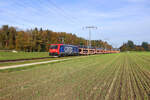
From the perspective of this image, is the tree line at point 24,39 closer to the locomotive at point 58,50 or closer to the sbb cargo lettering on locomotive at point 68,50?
the sbb cargo lettering on locomotive at point 68,50

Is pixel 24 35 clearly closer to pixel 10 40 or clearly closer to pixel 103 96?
pixel 10 40

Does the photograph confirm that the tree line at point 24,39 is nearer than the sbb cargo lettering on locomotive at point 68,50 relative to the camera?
No

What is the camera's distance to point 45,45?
271 feet

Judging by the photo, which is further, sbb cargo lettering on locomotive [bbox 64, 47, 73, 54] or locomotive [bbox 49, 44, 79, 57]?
sbb cargo lettering on locomotive [bbox 64, 47, 73, 54]

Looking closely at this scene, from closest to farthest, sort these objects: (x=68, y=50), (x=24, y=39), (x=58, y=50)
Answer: (x=58, y=50), (x=68, y=50), (x=24, y=39)

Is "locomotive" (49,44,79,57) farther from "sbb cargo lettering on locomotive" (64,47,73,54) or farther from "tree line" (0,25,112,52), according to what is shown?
"tree line" (0,25,112,52)

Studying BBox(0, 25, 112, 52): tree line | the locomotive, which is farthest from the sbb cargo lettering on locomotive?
→ BBox(0, 25, 112, 52): tree line

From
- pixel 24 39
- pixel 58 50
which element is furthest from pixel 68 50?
pixel 24 39

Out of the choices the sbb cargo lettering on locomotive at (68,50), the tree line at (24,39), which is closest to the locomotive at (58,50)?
the sbb cargo lettering on locomotive at (68,50)

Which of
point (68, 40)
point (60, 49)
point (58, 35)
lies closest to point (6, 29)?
point (58, 35)

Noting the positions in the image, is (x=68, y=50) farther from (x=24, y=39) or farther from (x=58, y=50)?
(x=24, y=39)

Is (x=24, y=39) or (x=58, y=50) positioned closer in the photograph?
(x=58, y=50)

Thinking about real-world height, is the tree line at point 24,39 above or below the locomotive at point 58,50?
above

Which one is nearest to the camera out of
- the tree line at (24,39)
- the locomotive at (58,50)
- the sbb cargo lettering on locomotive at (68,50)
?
the locomotive at (58,50)
